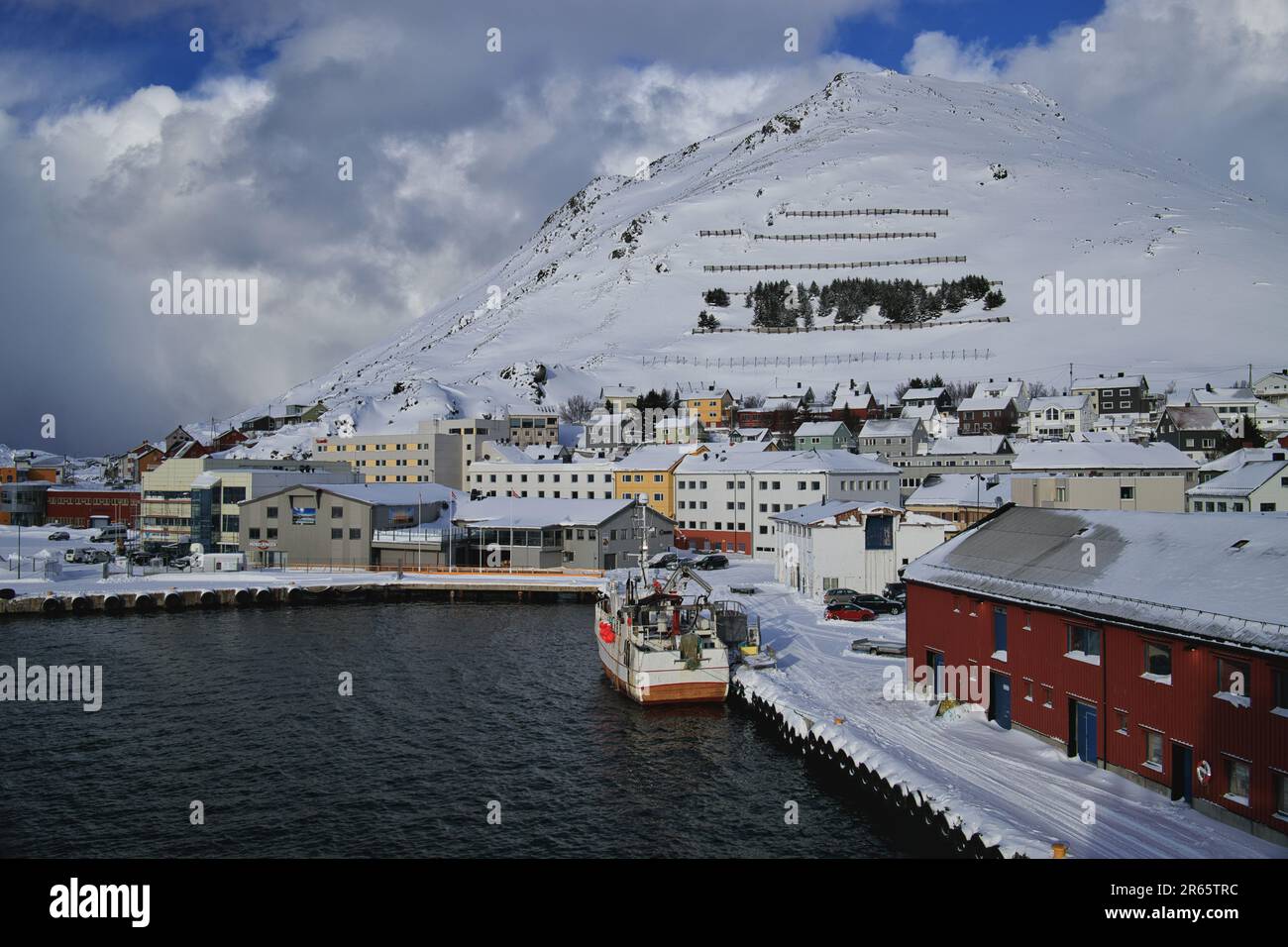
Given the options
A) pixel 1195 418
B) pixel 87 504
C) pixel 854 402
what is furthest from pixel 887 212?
pixel 87 504

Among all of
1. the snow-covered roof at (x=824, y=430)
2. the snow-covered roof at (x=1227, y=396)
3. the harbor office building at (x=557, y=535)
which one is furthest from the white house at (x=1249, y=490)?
the snow-covered roof at (x=1227, y=396)

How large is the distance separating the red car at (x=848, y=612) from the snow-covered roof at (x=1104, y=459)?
88.9 ft

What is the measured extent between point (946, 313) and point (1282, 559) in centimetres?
14970

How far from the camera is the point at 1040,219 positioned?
182125 mm

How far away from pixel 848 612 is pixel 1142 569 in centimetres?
1667

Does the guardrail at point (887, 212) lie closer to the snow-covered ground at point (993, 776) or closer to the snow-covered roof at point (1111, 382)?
the snow-covered roof at point (1111, 382)

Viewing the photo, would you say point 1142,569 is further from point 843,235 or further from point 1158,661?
point 843,235

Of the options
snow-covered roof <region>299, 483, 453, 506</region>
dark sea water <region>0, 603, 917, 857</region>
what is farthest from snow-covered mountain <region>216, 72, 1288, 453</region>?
dark sea water <region>0, 603, 917, 857</region>

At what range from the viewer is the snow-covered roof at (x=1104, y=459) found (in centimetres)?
5525

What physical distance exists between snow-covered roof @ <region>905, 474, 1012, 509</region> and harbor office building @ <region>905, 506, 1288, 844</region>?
24.7 meters

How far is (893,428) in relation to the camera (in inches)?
3460

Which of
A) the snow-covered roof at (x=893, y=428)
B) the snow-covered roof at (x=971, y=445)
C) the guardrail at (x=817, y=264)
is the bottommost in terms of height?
the snow-covered roof at (x=971, y=445)

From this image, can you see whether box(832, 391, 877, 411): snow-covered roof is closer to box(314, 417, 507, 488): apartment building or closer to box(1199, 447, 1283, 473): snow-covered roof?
box(314, 417, 507, 488): apartment building
